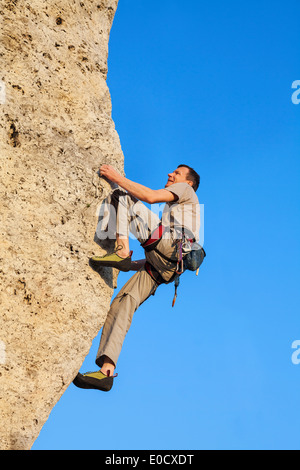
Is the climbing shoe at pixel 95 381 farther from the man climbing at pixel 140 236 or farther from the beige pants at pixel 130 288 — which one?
the beige pants at pixel 130 288

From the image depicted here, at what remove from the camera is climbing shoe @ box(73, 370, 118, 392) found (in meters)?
6.56

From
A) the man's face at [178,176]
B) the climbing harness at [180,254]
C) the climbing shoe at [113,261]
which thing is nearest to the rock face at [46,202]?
the climbing shoe at [113,261]

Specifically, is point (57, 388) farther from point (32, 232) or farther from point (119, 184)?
point (119, 184)

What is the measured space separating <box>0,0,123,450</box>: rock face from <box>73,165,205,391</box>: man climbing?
0.25 meters

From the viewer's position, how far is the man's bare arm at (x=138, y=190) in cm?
688

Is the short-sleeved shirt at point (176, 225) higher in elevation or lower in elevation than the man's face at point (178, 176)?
lower

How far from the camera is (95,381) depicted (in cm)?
656

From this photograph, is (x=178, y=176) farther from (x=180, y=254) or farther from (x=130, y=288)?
(x=130, y=288)

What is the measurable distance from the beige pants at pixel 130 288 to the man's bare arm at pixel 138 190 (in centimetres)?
16

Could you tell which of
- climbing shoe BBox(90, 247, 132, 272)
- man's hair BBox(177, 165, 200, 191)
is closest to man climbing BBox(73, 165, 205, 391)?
climbing shoe BBox(90, 247, 132, 272)

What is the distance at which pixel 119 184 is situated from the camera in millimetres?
7062

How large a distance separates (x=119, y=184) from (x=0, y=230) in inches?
68.4

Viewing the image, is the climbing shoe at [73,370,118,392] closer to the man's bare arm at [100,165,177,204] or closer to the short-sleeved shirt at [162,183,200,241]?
the short-sleeved shirt at [162,183,200,241]
